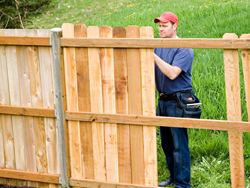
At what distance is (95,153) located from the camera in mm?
4598

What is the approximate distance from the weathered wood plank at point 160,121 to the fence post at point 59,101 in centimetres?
11

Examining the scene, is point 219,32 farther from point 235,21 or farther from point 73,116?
point 73,116

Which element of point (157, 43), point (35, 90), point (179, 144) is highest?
point (157, 43)

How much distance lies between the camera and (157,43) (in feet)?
13.5

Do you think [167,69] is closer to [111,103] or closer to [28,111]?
[111,103]

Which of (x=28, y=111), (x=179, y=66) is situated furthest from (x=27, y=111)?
(x=179, y=66)

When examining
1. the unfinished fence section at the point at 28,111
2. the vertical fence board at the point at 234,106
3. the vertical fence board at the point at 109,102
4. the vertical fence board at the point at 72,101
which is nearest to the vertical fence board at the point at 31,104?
the unfinished fence section at the point at 28,111

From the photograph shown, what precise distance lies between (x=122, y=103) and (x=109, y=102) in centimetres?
14

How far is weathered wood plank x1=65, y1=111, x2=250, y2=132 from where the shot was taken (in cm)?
405

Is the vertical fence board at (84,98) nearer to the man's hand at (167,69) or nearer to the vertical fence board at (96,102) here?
the vertical fence board at (96,102)

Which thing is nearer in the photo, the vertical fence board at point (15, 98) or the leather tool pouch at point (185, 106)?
the leather tool pouch at point (185, 106)

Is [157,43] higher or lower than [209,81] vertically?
higher

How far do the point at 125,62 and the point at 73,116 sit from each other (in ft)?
2.67

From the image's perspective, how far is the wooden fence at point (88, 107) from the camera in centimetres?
414
